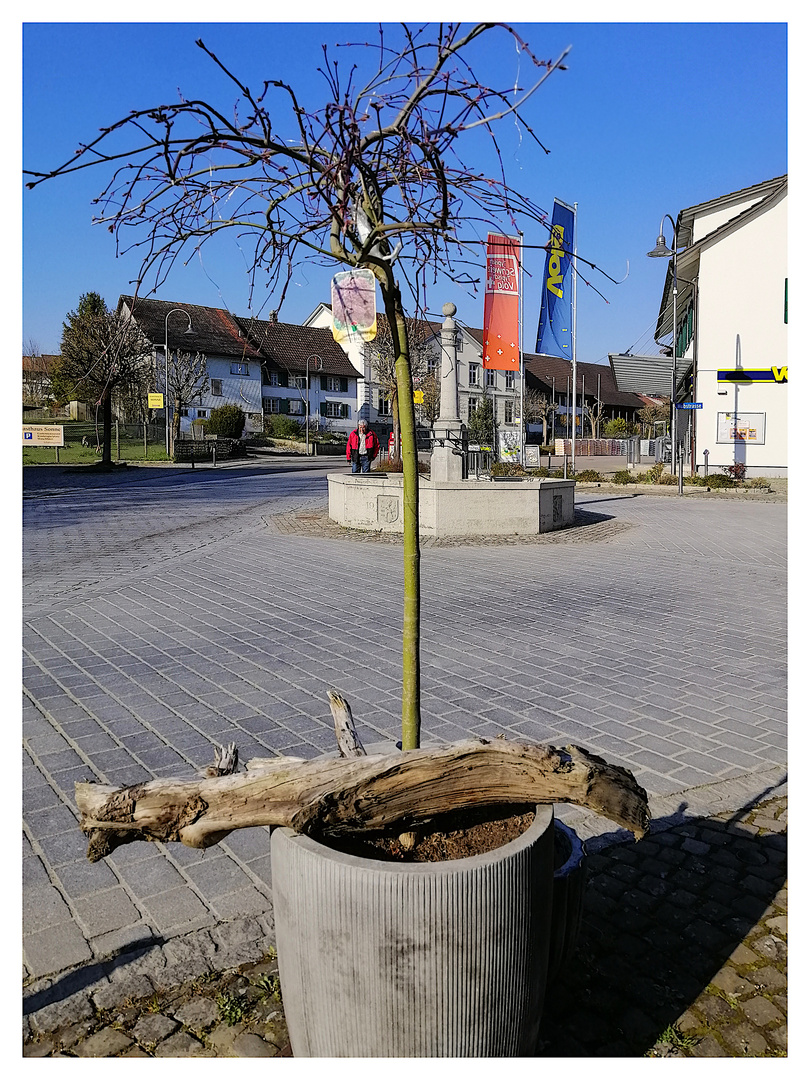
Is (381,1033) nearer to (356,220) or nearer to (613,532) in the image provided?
(356,220)

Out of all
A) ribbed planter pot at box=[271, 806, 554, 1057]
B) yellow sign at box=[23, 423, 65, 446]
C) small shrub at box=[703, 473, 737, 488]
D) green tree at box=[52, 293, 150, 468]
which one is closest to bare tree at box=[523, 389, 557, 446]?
green tree at box=[52, 293, 150, 468]

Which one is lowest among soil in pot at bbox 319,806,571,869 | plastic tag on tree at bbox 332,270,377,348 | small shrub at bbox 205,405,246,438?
soil in pot at bbox 319,806,571,869

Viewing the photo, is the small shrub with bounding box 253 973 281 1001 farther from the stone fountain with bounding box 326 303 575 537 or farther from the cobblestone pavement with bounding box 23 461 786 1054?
the stone fountain with bounding box 326 303 575 537

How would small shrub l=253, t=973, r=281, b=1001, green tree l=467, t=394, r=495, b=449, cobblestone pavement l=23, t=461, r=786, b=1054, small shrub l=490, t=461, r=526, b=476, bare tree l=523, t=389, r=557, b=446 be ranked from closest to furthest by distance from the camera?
small shrub l=253, t=973, r=281, b=1001, cobblestone pavement l=23, t=461, r=786, b=1054, small shrub l=490, t=461, r=526, b=476, green tree l=467, t=394, r=495, b=449, bare tree l=523, t=389, r=557, b=446

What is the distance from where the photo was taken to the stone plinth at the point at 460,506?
14.3 meters

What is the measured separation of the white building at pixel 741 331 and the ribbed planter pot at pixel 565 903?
1134 inches

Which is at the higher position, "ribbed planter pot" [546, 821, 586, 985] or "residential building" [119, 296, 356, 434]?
"residential building" [119, 296, 356, 434]

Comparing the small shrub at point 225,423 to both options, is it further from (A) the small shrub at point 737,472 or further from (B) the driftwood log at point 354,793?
(B) the driftwood log at point 354,793

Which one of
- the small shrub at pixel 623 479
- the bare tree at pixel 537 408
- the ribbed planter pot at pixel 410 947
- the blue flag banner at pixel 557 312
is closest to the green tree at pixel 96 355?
the ribbed planter pot at pixel 410 947

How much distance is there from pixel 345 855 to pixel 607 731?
326 cm

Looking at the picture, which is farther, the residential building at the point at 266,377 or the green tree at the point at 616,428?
the green tree at the point at 616,428

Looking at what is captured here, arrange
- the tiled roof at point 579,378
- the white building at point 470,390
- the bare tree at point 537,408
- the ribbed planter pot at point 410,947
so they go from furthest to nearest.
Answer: the tiled roof at point 579,378 → the bare tree at point 537,408 → the white building at point 470,390 → the ribbed planter pot at point 410,947

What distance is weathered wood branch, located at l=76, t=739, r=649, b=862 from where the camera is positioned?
2.27m

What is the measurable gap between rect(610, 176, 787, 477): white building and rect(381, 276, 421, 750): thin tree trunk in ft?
94.6
